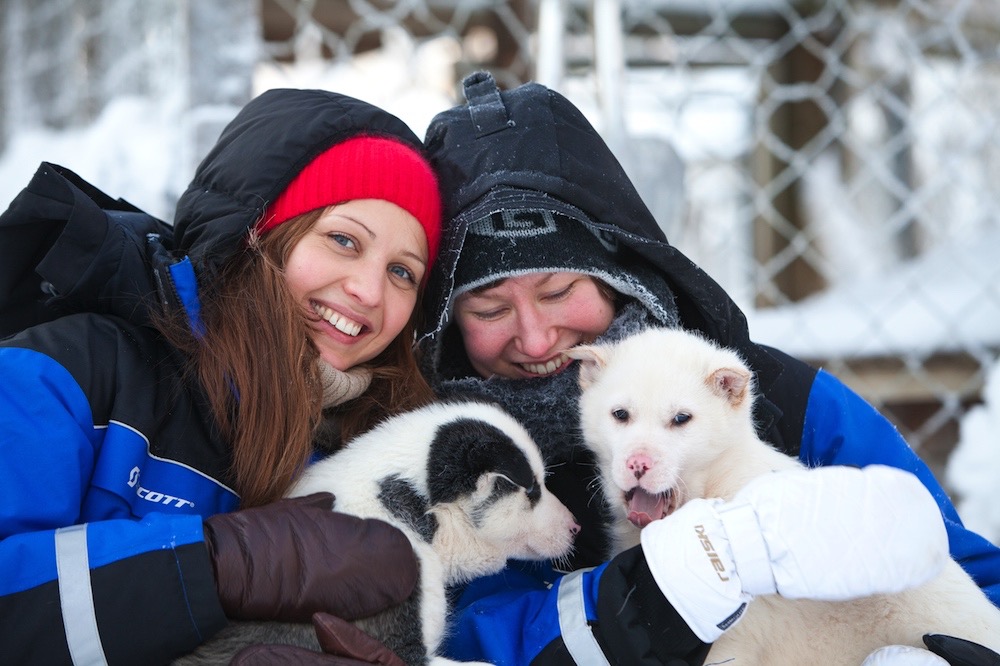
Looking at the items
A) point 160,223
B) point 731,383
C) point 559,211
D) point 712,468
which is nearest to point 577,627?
point 712,468

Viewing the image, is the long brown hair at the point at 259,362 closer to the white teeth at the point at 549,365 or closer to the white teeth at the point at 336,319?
the white teeth at the point at 336,319

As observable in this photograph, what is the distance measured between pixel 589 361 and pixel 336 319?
0.51 m

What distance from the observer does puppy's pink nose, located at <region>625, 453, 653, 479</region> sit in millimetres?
1632

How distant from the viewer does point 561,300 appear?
1.97m

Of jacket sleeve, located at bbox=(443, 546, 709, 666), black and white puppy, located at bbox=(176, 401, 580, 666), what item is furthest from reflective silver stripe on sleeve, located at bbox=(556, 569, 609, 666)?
black and white puppy, located at bbox=(176, 401, 580, 666)

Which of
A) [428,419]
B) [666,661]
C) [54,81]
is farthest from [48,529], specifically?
[54,81]

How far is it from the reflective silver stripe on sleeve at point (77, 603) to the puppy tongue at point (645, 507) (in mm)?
879

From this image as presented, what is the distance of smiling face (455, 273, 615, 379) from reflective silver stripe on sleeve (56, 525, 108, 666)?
0.97 m

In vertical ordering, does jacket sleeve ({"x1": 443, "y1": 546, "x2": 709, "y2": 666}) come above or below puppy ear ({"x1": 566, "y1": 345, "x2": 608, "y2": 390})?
below

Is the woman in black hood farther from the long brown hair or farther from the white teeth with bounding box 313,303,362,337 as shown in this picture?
the long brown hair

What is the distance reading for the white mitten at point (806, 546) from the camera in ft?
4.29

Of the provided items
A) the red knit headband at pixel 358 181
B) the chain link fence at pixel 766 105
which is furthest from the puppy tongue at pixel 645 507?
the chain link fence at pixel 766 105

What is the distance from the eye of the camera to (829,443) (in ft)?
6.40

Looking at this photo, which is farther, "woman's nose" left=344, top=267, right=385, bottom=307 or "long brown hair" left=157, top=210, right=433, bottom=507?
"woman's nose" left=344, top=267, right=385, bottom=307
